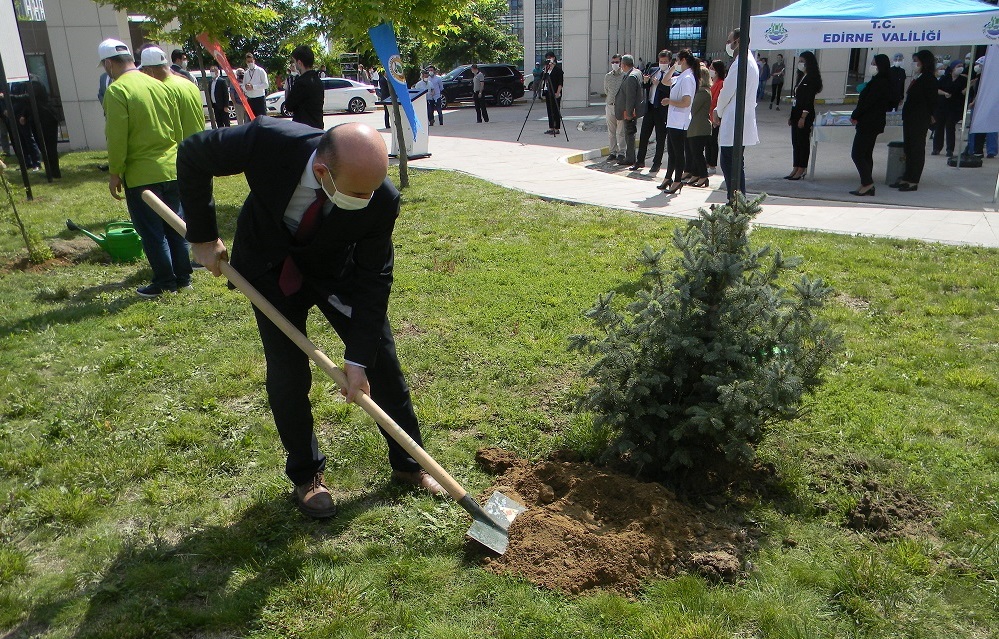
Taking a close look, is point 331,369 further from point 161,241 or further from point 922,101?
point 922,101

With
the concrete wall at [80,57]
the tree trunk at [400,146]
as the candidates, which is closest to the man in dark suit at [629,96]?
the tree trunk at [400,146]

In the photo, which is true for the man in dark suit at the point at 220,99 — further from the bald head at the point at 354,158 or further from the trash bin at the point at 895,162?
the bald head at the point at 354,158

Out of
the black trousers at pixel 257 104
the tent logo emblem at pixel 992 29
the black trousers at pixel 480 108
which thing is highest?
the tent logo emblem at pixel 992 29

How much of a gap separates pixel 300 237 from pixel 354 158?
1.83 feet

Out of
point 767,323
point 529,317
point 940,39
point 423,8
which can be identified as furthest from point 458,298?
point 940,39

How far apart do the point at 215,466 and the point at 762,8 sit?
1264 inches

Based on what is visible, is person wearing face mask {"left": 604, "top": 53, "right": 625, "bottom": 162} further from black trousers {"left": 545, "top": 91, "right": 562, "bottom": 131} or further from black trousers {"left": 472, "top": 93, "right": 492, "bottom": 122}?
black trousers {"left": 472, "top": 93, "right": 492, "bottom": 122}

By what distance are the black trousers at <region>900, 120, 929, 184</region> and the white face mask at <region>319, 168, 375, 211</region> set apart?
977cm

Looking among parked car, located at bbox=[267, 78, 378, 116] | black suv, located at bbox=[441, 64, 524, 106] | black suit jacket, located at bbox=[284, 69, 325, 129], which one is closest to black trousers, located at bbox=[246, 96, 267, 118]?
black suit jacket, located at bbox=[284, 69, 325, 129]

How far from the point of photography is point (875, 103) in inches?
385

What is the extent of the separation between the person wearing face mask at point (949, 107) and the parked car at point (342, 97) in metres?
20.6

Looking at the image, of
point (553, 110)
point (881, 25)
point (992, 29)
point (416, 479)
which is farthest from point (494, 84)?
point (416, 479)

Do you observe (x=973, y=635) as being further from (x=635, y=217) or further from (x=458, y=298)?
(x=635, y=217)

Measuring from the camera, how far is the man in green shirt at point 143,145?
5863mm
